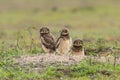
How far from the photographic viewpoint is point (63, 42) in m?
13.1

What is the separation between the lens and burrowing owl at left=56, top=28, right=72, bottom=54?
13117 millimetres

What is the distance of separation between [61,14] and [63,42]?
17700 millimetres

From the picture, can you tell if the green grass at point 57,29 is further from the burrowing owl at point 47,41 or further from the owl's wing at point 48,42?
the owl's wing at point 48,42

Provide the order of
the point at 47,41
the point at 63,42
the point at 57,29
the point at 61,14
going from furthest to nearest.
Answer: the point at 61,14
the point at 57,29
the point at 47,41
the point at 63,42

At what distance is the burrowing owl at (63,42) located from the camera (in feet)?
43.0

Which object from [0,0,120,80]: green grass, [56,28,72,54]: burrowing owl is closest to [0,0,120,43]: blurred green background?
[0,0,120,80]: green grass

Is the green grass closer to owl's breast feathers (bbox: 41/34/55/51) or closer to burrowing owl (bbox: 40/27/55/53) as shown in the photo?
burrowing owl (bbox: 40/27/55/53)

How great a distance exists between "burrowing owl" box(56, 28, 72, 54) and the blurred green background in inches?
438

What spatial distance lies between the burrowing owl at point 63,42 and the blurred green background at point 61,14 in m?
11.1

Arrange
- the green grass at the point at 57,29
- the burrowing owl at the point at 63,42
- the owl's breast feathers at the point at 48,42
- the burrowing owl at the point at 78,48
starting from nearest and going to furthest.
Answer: the green grass at the point at 57,29
the burrowing owl at the point at 78,48
the burrowing owl at the point at 63,42
the owl's breast feathers at the point at 48,42

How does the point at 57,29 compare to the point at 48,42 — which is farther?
the point at 57,29

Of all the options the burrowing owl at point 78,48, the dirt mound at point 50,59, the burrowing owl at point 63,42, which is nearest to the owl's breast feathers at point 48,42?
the burrowing owl at point 63,42

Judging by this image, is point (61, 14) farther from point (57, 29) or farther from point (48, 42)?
point (48, 42)

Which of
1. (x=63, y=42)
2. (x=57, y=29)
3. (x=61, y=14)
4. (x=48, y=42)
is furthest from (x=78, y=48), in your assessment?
(x=61, y=14)
